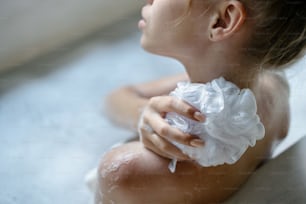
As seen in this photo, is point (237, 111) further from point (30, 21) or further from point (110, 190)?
point (30, 21)

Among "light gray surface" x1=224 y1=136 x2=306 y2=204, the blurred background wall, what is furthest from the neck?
the blurred background wall

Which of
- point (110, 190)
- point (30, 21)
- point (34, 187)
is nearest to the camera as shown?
point (110, 190)

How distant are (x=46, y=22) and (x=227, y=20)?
1.69 ft

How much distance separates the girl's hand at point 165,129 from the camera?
2.24 feet

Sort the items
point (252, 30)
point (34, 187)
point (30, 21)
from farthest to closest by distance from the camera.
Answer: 1. point (30, 21)
2. point (34, 187)
3. point (252, 30)

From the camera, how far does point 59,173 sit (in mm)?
960

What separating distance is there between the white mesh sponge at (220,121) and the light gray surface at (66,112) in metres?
0.15

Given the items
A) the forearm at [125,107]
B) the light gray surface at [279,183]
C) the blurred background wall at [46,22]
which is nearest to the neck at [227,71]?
the light gray surface at [279,183]

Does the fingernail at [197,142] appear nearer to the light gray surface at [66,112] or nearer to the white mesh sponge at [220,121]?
the white mesh sponge at [220,121]

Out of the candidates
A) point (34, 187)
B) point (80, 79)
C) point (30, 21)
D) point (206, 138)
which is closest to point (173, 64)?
point (80, 79)

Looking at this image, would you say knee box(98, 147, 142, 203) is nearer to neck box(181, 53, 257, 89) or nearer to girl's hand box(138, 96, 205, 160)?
girl's hand box(138, 96, 205, 160)

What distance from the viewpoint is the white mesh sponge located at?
26.2 inches

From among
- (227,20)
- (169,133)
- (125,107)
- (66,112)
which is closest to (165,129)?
(169,133)

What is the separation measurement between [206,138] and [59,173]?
36 cm
